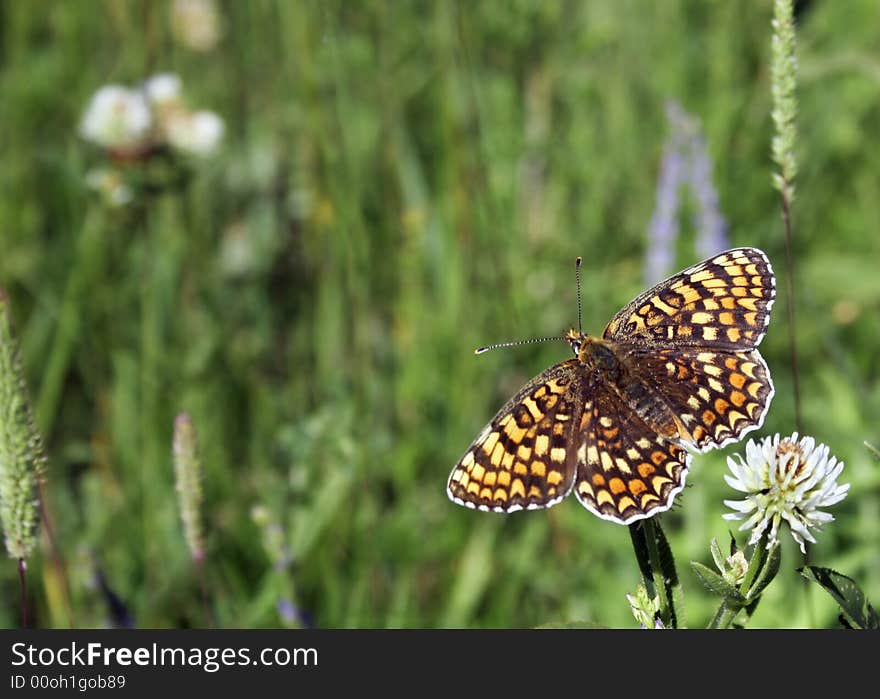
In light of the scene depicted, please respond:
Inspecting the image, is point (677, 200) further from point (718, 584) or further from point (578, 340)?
point (718, 584)

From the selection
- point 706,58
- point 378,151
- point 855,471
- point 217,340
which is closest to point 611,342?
point 855,471

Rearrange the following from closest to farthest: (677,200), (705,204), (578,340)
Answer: (578,340)
(705,204)
(677,200)

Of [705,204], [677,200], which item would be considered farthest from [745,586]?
[677,200]

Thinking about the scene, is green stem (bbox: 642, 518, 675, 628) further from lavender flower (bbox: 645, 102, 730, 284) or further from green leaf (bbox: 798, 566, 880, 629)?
lavender flower (bbox: 645, 102, 730, 284)

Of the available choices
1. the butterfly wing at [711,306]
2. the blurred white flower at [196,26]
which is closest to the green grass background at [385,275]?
the blurred white flower at [196,26]

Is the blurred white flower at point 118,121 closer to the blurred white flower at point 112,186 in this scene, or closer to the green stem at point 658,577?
the blurred white flower at point 112,186

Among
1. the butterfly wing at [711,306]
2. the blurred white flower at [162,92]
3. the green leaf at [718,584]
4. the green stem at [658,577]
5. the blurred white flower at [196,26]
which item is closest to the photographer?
the green leaf at [718,584]
